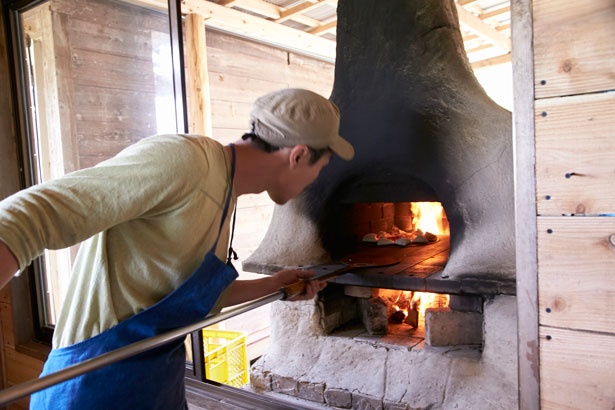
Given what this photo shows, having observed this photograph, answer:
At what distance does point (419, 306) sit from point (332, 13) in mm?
2068

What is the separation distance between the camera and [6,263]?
69 centimetres

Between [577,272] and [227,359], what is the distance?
2.29 metres

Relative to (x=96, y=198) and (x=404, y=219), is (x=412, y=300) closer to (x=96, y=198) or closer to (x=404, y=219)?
(x=404, y=219)

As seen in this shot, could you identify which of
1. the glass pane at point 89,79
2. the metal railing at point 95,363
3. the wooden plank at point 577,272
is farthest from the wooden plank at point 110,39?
the wooden plank at point 577,272

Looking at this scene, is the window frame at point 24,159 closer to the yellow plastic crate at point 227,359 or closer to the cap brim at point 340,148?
the yellow plastic crate at point 227,359

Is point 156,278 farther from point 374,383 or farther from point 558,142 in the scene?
point 374,383

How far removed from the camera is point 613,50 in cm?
89

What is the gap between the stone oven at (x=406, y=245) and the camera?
1561mm

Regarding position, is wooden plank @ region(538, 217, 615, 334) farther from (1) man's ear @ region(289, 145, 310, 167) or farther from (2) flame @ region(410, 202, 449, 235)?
(2) flame @ region(410, 202, 449, 235)

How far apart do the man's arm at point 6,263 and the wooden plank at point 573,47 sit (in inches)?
38.0

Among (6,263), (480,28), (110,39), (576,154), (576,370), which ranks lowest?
(576,370)

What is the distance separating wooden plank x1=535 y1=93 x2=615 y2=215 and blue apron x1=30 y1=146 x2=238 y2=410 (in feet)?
2.10

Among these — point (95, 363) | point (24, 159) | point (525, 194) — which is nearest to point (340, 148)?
point (525, 194)


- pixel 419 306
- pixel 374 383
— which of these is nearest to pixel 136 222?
pixel 374 383
